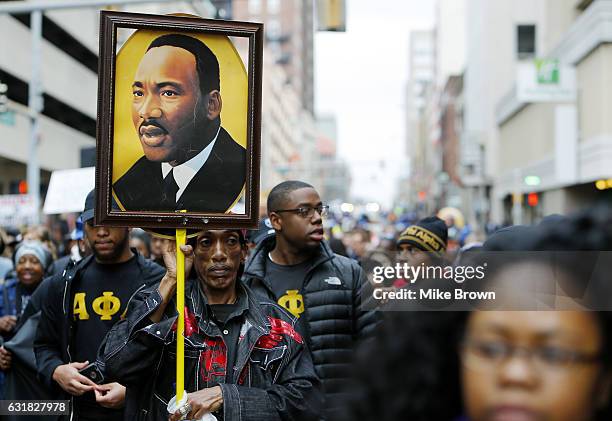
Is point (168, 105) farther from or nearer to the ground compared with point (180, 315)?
farther from the ground

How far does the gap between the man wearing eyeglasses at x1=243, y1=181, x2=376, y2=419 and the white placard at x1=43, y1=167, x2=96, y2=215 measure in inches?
90.7

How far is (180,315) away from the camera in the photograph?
12.4ft

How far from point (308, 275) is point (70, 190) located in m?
3.18

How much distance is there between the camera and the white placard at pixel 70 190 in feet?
25.1

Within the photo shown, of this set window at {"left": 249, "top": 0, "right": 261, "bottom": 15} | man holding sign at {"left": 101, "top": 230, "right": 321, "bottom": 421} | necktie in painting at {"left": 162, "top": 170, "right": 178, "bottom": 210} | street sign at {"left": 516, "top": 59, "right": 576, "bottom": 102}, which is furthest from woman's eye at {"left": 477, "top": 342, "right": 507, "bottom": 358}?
window at {"left": 249, "top": 0, "right": 261, "bottom": 15}

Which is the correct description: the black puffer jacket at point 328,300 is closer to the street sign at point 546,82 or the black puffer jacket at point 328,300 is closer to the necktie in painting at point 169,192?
the necktie in painting at point 169,192

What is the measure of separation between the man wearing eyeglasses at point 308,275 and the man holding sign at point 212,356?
798 millimetres

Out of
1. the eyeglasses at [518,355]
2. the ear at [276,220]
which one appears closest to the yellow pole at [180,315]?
the ear at [276,220]

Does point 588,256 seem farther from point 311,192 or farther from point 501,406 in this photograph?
point 311,192

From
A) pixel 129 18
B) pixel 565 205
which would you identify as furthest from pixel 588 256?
pixel 565 205

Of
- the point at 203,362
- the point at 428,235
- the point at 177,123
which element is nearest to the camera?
the point at 203,362

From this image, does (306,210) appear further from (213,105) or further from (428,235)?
(213,105)

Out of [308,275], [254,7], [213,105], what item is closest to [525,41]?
[308,275]

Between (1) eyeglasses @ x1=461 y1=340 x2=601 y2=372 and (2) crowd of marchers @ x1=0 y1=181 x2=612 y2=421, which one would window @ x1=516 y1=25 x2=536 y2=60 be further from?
(1) eyeglasses @ x1=461 y1=340 x2=601 y2=372
